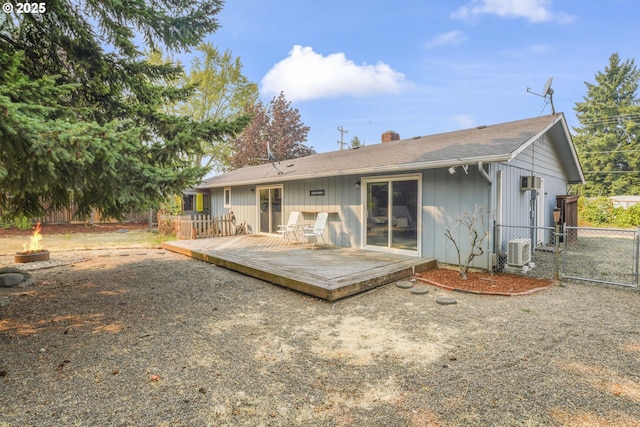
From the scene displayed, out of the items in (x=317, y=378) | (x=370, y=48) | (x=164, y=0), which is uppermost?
(x=370, y=48)

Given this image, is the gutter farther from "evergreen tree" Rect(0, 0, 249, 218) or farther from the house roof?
"evergreen tree" Rect(0, 0, 249, 218)

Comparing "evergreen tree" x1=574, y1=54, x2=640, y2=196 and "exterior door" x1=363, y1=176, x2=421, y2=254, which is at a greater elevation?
"evergreen tree" x1=574, y1=54, x2=640, y2=196

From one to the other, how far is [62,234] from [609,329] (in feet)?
56.8

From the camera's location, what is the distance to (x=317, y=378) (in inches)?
108

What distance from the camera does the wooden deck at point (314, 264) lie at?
5199mm

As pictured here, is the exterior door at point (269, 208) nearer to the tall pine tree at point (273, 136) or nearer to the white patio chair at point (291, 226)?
the white patio chair at point (291, 226)

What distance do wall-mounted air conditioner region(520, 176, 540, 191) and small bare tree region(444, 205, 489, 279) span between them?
87.7 inches

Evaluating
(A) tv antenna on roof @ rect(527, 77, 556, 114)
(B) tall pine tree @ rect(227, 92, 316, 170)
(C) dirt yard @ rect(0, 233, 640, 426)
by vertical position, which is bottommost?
(C) dirt yard @ rect(0, 233, 640, 426)

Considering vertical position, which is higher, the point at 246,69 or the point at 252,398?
the point at 246,69

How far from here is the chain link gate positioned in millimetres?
5633

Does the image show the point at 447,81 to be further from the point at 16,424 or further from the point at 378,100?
the point at 16,424

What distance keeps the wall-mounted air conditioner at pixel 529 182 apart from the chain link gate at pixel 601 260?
134 cm

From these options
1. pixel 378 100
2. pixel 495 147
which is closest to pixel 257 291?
pixel 495 147

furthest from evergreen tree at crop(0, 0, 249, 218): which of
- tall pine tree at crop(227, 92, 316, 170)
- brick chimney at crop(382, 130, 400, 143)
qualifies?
tall pine tree at crop(227, 92, 316, 170)
